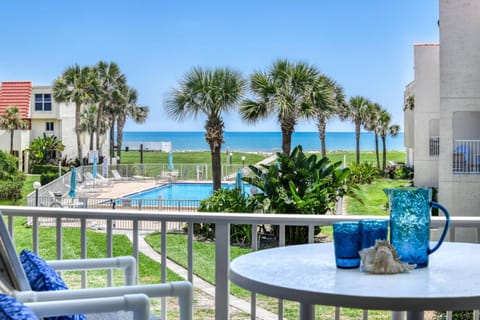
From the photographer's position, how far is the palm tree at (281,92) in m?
16.4

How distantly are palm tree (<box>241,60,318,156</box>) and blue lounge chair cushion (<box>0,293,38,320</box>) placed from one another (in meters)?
15.2

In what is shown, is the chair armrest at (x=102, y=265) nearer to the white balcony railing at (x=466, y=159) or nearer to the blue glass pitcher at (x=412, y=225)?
the blue glass pitcher at (x=412, y=225)

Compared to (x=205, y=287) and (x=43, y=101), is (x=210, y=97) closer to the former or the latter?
(x=205, y=287)

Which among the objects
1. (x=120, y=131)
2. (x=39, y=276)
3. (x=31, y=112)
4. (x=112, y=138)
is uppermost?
(x=31, y=112)

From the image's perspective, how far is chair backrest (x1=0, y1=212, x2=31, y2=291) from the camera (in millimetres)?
1401

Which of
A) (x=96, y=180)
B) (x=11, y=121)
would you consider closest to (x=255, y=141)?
(x=11, y=121)

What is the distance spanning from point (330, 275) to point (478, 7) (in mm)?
10310

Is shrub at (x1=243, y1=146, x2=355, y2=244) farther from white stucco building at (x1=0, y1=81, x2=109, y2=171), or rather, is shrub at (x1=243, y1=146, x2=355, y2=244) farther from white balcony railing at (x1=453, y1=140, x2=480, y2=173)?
white stucco building at (x1=0, y1=81, x2=109, y2=171)

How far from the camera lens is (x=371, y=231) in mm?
1456

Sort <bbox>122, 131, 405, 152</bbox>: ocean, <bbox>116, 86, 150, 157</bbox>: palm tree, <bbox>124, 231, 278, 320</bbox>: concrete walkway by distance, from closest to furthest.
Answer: <bbox>124, 231, 278, 320</bbox>: concrete walkway → <bbox>116, 86, 150, 157</bbox>: palm tree → <bbox>122, 131, 405, 152</bbox>: ocean

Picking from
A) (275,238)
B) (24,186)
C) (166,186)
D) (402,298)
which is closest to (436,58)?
(275,238)

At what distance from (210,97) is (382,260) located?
15207 millimetres

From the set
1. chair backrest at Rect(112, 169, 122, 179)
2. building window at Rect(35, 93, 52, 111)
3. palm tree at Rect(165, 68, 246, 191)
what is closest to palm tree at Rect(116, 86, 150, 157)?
building window at Rect(35, 93, 52, 111)

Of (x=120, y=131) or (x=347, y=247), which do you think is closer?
(x=347, y=247)
